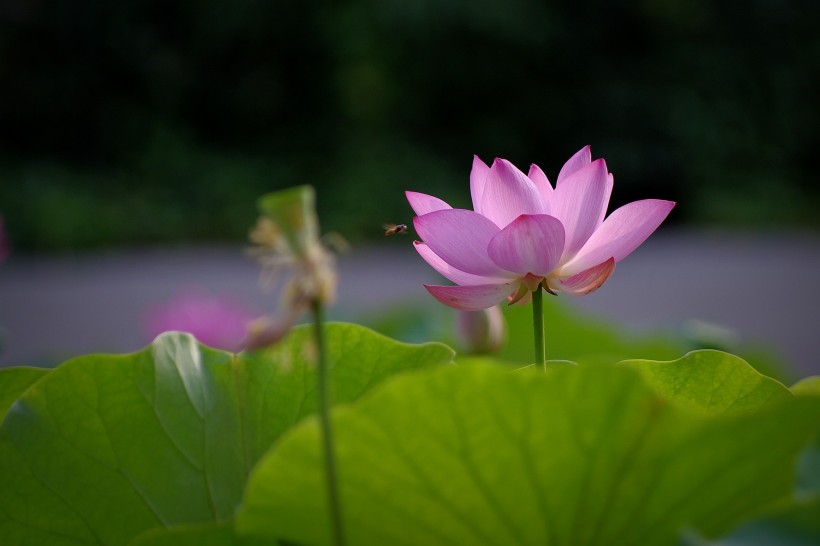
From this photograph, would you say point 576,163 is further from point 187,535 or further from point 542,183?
point 187,535

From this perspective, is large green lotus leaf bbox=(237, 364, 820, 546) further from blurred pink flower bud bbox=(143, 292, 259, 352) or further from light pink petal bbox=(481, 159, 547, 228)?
blurred pink flower bud bbox=(143, 292, 259, 352)

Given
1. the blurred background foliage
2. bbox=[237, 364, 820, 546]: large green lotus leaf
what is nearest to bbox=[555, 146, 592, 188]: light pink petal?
bbox=[237, 364, 820, 546]: large green lotus leaf

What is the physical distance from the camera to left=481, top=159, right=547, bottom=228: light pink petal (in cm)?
36

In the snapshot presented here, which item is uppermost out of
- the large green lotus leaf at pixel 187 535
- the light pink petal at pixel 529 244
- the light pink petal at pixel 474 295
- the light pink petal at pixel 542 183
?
the light pink petal at pixel 542 183

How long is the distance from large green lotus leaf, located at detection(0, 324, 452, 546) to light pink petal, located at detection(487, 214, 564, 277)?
0.04 m

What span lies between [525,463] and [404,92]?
695 cm

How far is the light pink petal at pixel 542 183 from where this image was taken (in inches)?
15.0

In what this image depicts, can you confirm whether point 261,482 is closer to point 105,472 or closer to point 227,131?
point 105,472

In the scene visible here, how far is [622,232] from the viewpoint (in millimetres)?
351

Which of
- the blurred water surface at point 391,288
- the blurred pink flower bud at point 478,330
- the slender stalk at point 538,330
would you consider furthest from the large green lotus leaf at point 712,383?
the blurred water surface at point 391,288

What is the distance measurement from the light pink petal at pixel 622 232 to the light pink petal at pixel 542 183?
3 cm

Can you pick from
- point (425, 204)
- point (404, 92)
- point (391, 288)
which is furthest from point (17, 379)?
point (404, 92)

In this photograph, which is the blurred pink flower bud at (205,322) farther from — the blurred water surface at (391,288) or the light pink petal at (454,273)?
the blurred water surface at (391,288)


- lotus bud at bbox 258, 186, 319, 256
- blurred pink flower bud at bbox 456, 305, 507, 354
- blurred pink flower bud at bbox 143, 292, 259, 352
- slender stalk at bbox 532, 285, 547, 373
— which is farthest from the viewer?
blurred pink flower bud at bbox 143, 292, 259, 352
